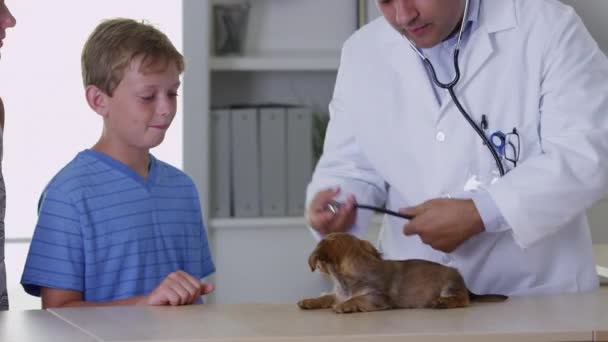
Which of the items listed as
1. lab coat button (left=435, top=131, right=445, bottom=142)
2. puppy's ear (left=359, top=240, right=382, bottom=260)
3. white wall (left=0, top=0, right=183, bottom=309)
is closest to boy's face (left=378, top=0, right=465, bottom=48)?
lab coat button (left=435, top=131, right=445, bottom=142)

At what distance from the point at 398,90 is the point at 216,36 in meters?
1.59

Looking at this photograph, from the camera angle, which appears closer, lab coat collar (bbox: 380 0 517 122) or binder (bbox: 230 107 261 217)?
lab coat collar (bbox: 380 0 517 122)

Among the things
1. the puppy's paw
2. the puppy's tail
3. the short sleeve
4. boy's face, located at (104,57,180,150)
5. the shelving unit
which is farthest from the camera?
the shelving unit

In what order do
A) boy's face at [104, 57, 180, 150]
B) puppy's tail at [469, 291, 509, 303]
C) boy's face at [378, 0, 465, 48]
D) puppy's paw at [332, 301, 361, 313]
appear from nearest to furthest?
puppy's paw at [332, 301, 361, 313], puppy's tail at [469, 291, 509, 303], boy's face at [378, 0, 465, 48], boy's face at [104, 57, 180, 150]

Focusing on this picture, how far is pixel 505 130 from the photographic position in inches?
72.0

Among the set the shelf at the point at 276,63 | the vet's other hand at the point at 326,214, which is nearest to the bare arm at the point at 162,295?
the vet's other hand at the point at 326,214

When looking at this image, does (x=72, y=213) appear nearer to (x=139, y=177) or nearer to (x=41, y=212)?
(x=41, y=212)

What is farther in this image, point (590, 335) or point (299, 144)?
point (299, 144)

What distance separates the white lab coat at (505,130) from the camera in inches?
67.4

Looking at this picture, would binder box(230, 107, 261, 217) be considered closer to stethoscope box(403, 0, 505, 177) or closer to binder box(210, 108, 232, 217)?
binder box(210, 108, 232, 217)

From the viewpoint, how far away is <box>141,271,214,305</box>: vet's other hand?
1.71 meters

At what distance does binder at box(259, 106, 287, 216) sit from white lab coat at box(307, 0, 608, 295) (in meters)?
1.40

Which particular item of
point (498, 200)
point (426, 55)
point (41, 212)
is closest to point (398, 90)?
point (426, 55)

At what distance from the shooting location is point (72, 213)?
75.8 inches
